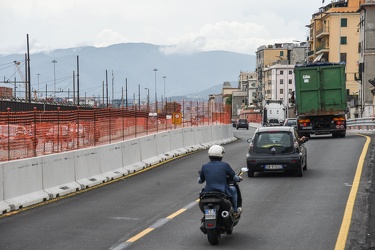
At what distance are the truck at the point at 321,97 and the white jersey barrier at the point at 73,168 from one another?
34.3 feet

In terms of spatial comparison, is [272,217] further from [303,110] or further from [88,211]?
[303,110]

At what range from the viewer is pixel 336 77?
130 ft

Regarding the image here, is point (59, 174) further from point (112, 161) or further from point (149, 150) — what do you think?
point (149, 150)

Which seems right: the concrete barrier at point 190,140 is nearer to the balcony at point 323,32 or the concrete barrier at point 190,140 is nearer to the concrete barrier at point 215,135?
the concrete barrier at point 215,135

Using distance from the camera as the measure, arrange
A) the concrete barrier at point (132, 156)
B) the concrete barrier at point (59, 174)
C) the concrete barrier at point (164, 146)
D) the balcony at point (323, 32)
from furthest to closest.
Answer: the balcony at point (323, 32), the concrete barrier at point (164, 146), the concrete barrier at point (132, 156), the concrete barrier at point (59, 174)

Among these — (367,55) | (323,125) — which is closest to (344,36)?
(367,55)

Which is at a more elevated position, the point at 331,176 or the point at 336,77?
the point at 336,77

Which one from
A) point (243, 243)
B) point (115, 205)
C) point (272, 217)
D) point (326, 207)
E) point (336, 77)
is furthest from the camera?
point (336, 77)

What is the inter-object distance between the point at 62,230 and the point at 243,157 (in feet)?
57.0

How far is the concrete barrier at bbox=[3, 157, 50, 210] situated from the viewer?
16144mm

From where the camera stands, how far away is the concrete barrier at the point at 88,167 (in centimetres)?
2036

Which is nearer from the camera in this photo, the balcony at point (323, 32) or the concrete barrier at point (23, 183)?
the concrete barrier at point (23, 183)

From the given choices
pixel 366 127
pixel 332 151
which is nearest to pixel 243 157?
pixel 332 151

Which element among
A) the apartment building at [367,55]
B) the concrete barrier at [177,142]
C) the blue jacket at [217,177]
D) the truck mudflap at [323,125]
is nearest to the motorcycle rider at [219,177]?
the blue jacket at [217,177]
